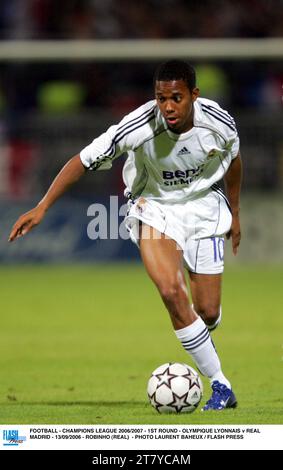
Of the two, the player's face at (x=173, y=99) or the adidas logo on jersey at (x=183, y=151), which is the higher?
the player's face at (x=173, y=99)

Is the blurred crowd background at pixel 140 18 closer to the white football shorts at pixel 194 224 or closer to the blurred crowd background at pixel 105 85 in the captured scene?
the blurred crowd background at pixel 105 85

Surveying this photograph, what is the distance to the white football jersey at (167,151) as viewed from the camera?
7.20 m

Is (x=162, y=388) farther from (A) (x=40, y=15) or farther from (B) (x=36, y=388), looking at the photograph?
(A) (x=40, y=15)

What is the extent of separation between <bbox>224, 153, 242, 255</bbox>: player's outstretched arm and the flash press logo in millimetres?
2448

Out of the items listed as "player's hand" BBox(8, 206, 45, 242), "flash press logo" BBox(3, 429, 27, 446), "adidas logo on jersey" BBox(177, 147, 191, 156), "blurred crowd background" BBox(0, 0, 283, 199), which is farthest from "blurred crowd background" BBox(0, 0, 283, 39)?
"flash press logo" BBox(3, 429, 27, 446)

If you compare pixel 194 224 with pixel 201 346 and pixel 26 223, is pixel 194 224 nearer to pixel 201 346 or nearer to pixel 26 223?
pixel 201 346

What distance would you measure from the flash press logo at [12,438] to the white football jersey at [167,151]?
1.90 metres

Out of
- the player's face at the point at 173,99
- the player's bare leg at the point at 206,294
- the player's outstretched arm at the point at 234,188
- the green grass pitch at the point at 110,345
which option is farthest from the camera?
the player's outstretched arm at the point at 234,188

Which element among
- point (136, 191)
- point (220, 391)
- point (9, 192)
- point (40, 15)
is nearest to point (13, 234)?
point (136, 191)

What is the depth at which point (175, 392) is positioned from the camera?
7027mm

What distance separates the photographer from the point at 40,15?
20344mm

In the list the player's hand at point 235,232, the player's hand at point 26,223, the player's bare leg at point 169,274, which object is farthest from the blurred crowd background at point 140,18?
the player's hand at point 26,223

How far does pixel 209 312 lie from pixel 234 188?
878 millimetres

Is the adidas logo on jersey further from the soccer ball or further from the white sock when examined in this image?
the soccer ball
